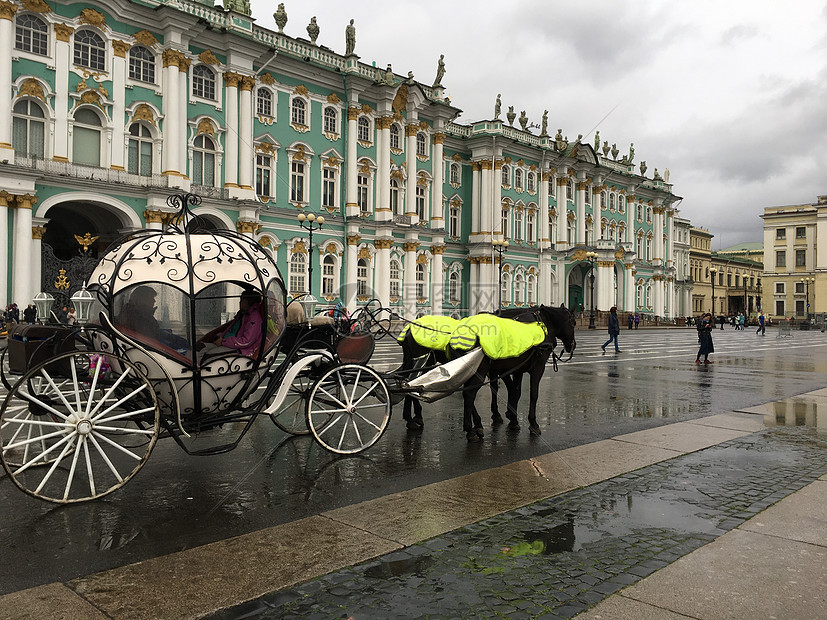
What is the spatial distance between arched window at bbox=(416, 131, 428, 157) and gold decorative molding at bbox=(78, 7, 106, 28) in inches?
847

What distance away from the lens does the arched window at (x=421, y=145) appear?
147 ft

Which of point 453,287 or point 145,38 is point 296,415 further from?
point 453,287

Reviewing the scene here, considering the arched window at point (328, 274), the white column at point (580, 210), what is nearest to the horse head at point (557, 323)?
the arched window at point (328, 274)

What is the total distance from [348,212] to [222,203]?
28.5 ft

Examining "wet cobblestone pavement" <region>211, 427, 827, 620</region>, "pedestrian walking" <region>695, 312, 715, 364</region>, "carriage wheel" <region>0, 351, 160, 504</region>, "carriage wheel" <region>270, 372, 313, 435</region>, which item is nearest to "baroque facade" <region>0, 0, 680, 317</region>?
"pedestrian walking" <region>695, 312, 715, 364</region>

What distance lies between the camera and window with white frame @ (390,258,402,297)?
42.8 metres

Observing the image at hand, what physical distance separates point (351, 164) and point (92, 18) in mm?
15567

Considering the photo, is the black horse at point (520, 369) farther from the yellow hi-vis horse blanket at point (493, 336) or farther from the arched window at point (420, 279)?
the arched window at point (420, 279)

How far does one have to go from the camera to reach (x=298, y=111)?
37250mm

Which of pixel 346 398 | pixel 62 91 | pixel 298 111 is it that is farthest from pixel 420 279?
pixel 346 398

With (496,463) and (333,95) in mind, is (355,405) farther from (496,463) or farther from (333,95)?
(333,95)

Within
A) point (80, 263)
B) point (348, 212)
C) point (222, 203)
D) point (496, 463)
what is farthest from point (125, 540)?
point (348, 212)

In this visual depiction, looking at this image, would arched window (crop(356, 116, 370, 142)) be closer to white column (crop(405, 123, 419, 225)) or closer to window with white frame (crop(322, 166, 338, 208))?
window with white frame (crop(322, 166, 338, 208))

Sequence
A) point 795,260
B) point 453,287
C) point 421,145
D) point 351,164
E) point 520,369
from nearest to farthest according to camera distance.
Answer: point 520,369, point 351,164, point 421,145, point 453,287, point 795,260
